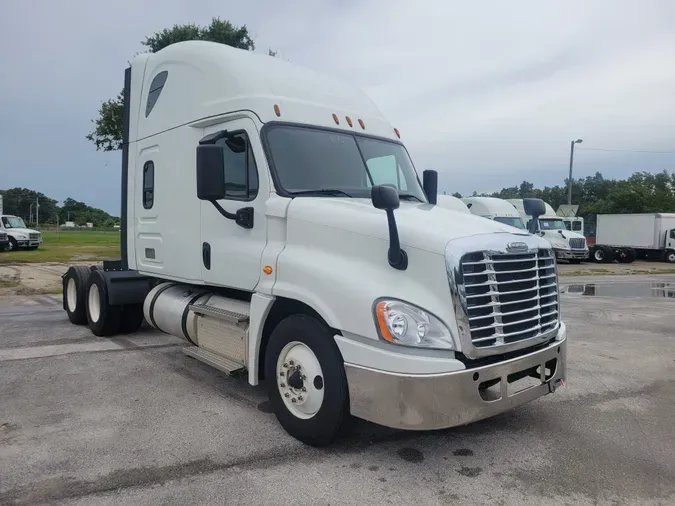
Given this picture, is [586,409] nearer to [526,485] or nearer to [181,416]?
[526,485]

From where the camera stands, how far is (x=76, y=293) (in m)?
8.80

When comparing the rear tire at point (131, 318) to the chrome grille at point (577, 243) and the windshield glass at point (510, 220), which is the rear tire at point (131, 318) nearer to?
the windshield glass at point (510, 220)

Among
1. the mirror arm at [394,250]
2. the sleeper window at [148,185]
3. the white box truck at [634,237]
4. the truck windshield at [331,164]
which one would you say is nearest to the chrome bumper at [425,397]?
the mirror arm at [394,250]

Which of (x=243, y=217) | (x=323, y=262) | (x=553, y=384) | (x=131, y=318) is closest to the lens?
(x=323, y=262)

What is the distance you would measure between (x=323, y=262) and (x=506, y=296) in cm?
135

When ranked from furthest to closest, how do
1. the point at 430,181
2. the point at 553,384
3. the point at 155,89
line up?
the point at 155,89
the point at 430,181
the point at 553,384

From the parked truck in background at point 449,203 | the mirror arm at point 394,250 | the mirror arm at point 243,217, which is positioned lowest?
the mirror arm at point 394,250

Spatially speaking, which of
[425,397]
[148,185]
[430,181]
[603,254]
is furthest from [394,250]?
[603,254]

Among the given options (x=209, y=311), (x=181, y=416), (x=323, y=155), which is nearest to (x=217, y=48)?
(x=323, y=155)

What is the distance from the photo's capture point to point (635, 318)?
11.0 m

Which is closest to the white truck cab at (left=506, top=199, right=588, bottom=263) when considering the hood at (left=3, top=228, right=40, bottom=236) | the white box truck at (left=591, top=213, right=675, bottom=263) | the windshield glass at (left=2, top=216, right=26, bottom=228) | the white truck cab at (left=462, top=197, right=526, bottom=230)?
the white truck cab at (left=462, top=197, right=526, bottom=230)

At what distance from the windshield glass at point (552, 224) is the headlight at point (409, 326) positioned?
2918 centimetres

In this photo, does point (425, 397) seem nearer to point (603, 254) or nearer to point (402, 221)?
point (402, 221)

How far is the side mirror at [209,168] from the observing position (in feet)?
14.7
